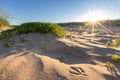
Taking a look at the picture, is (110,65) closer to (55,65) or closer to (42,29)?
(55,65)

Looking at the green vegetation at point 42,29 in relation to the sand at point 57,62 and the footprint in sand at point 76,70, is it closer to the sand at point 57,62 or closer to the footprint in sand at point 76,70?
the sand at point 57,62

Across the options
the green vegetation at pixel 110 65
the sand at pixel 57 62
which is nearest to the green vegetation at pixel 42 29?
the sand at pixel 57 62

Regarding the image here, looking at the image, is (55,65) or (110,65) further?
(110,65)

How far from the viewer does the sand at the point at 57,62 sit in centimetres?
276

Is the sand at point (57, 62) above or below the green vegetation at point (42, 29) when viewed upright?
below

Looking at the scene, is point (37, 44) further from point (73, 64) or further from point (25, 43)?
point (73, 64)

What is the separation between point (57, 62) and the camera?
10.5 ft

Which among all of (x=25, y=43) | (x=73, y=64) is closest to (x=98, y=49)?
(x=73, y=64)

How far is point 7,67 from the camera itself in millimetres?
2924

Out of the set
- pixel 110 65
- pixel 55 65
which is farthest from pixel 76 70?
pixel 110 65

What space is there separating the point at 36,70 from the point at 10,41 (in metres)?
1.99

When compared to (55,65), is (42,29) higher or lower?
higher

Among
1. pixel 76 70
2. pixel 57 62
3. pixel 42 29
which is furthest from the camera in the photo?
pixel 42 29

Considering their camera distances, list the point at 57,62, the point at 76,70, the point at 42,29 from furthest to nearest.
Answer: the point at 42,29 → the point at 57,62 → the point at 76,70
